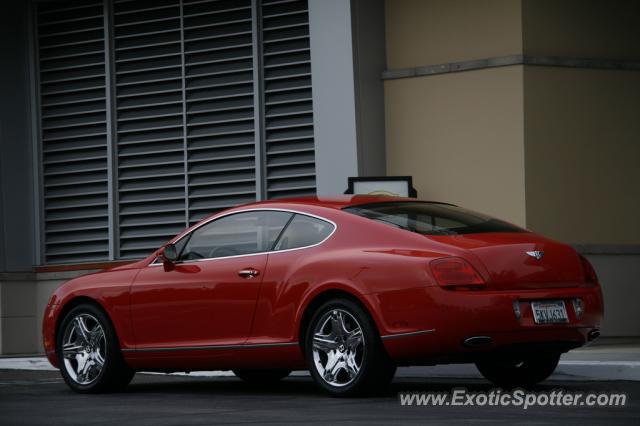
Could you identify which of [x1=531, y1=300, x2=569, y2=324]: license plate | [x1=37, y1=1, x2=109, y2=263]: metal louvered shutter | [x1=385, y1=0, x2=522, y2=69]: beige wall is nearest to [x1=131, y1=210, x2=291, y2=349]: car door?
[x1=531, y1=300, x2=569, y2=324]: license plate

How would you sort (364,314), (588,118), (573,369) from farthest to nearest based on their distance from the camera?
1. (588,118)
2. (573,369)
3. (364,314)

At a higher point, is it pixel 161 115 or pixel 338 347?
pixel 161 115

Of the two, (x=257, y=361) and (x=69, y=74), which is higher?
(x=69, y=74)

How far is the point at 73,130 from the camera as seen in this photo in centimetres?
1930

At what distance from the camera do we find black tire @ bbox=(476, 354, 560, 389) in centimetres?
1003

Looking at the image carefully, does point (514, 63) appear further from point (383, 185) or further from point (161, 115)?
point (161, 115)

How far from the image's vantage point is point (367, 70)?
1666 cm

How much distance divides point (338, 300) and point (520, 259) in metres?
1.23

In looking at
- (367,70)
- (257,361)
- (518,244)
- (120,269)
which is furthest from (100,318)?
(367,70)

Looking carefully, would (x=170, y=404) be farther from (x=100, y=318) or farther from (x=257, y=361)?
(x=100, y=318)

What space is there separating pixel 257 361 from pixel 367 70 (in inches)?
292

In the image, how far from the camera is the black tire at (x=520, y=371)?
32.9 feet

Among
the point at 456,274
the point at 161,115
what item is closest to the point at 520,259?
the point at 456,274

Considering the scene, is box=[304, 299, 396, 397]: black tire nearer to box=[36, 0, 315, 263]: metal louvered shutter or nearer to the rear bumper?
the rear bumper
